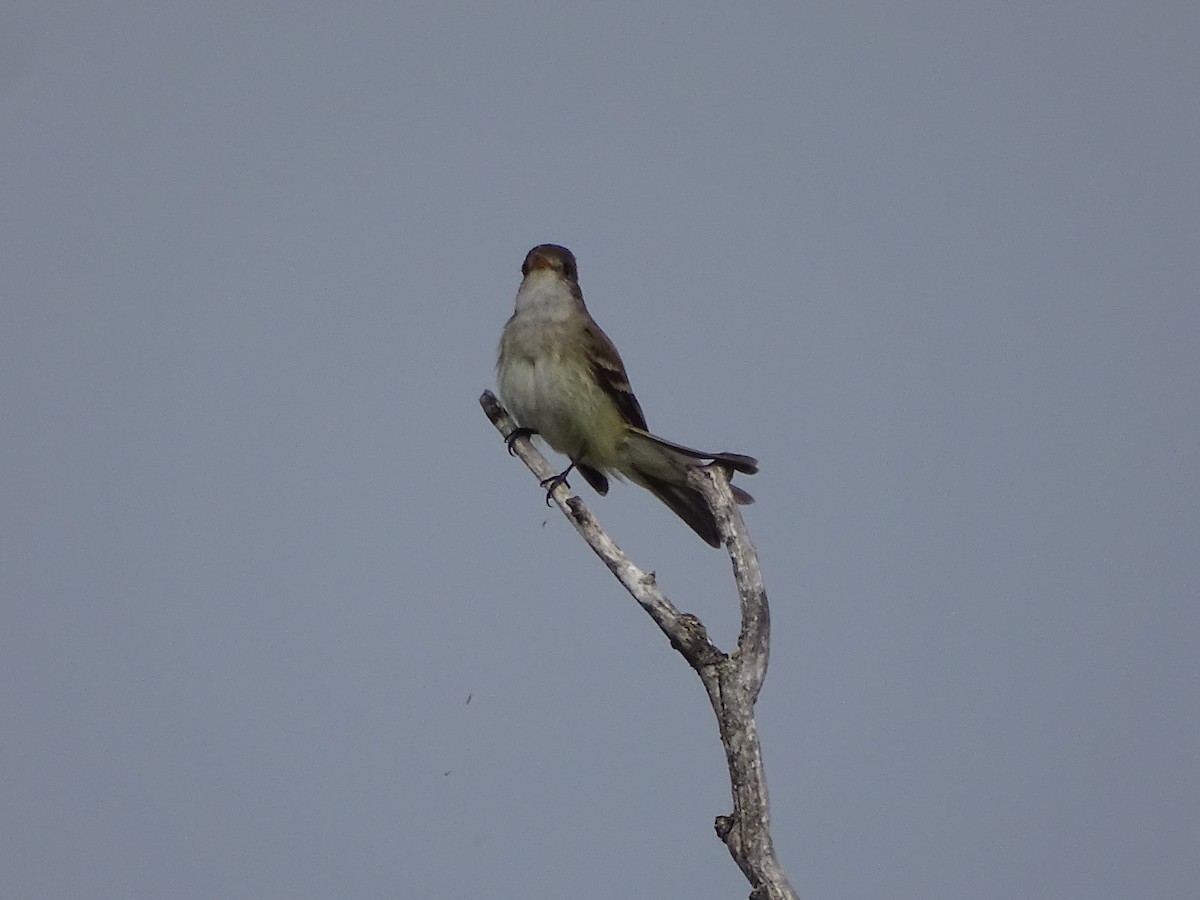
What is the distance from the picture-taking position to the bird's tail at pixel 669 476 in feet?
27.5

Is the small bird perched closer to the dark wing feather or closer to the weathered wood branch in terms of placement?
the dark wing feather

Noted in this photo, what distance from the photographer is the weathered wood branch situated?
5.69 m

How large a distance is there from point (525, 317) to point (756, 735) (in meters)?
3.84

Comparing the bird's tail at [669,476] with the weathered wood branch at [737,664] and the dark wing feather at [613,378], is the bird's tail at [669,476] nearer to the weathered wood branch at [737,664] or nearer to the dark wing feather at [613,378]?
the dark wing feather at [613,378]

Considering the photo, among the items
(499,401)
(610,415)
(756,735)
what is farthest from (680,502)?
(756,735)

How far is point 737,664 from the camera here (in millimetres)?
6070

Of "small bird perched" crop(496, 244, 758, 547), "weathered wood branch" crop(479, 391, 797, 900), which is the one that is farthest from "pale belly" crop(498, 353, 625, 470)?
"weathered wood branch" crop(479, 391, 797, 900)

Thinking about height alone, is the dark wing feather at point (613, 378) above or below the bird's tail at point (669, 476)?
above

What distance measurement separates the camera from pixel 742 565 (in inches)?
251

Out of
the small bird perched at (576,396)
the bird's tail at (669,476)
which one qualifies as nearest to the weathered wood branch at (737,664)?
the bird's tail at (669,476)

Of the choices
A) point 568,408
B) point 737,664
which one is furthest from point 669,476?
point 737,664

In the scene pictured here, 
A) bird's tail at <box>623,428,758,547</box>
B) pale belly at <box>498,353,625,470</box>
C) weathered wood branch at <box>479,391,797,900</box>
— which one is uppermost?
pale belly at <box>498,353,625,470</box>

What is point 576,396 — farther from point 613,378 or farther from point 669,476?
point 669,476

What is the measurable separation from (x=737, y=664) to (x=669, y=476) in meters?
2.62
